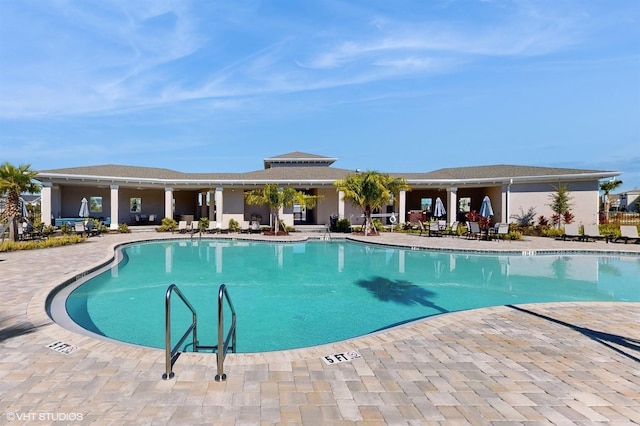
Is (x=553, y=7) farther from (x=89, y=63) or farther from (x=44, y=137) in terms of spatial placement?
(x=44, y=137)

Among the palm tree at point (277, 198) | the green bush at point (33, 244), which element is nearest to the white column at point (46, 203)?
the green bush at point (33, 244)

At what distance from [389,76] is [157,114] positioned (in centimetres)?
1636

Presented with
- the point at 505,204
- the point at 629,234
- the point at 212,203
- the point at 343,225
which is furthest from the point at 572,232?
the point at 212,203

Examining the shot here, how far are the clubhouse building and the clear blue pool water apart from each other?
8108mm

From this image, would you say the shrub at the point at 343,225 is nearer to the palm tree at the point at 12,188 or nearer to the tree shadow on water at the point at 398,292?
the tree shadow on water at the point at 398,292

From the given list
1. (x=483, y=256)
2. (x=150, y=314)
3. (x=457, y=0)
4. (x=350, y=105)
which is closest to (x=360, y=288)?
(x=150, y=314)

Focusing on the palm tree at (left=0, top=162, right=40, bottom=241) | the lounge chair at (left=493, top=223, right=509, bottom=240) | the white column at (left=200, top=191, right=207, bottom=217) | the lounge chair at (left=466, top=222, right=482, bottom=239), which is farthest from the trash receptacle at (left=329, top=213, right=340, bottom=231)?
the palm tree at (left=0, top=162, right=40, bottom=241)

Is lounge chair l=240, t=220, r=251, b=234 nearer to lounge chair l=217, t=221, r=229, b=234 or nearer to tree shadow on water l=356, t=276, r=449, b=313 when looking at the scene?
lounge chair l=217, t=221, r=229, b=234

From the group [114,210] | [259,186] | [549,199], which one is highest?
[259,186]

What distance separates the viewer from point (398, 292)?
27.5 feet

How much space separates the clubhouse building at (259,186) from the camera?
20.0m

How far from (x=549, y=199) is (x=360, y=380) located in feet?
74.6

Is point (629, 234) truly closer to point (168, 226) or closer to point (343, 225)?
point (343, 225)

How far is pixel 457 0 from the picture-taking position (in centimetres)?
1109
